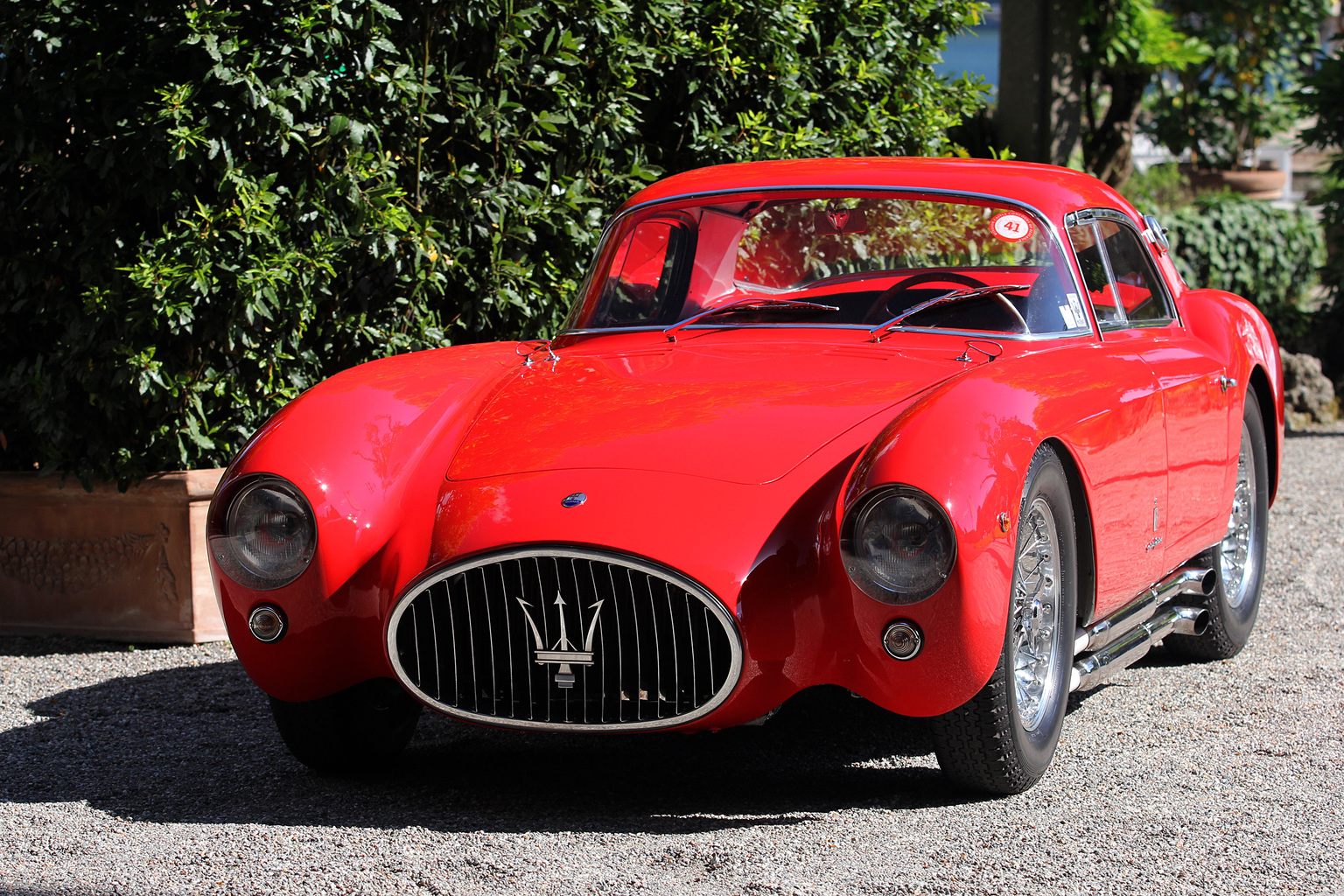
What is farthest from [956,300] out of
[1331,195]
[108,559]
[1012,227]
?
[1331,195]

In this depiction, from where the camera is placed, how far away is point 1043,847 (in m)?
3.33

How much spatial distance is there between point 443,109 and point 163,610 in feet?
7.53

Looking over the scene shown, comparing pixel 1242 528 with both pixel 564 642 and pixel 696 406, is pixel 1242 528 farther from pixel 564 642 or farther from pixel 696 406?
pixel 564 642

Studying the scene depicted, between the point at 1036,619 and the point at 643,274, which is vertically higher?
the point at 643,274

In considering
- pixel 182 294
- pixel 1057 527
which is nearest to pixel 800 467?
pixel 1057 527

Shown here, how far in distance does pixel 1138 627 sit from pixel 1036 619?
906 millimetres

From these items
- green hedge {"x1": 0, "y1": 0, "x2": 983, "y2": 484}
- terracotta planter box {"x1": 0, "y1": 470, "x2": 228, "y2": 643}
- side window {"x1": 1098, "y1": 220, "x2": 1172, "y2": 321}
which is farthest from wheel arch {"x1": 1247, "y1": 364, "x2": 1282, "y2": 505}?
terracotta planter box {"x1": 0, "y1": 470, "x2": 228, "y2": 643}

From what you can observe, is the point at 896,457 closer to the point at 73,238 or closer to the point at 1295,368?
the point at 73,238

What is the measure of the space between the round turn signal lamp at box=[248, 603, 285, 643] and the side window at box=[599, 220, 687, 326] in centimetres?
153

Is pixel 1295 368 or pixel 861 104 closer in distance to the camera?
pixel 861 104

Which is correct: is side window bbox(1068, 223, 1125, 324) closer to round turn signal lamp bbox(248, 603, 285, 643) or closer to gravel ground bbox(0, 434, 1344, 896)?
gravel ground bbox(0, 434, 1344, 896)

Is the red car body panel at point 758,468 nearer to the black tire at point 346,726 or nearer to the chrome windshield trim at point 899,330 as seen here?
the chrome windshield trim at point 899,330

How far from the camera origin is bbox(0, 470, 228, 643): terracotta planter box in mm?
5602

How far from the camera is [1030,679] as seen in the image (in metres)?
3.73
